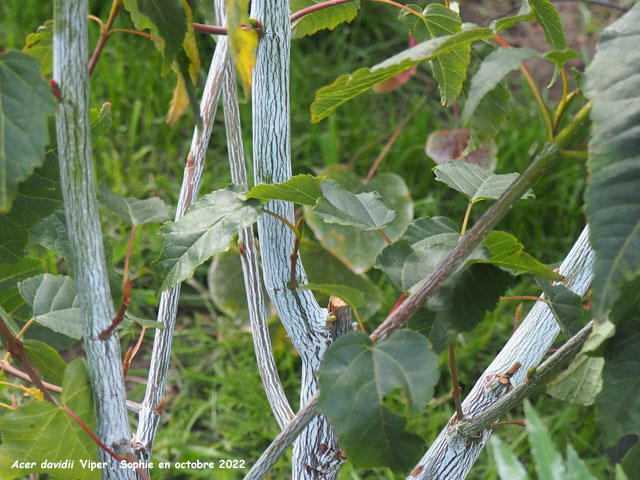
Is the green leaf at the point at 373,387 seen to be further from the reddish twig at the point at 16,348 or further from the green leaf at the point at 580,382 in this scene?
the reddish twig at the point at 16,348

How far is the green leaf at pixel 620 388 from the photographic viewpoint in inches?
20.9

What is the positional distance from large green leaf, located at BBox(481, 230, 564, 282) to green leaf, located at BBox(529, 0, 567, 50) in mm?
183

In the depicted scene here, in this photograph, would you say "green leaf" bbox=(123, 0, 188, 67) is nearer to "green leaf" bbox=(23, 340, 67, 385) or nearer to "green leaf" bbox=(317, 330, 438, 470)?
"green leaf" bbox=(317, 330, 438, 470)

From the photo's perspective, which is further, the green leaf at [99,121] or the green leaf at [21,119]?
the green leaf at [99,121]

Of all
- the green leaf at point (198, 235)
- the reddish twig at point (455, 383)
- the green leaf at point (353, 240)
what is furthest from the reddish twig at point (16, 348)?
the green leaf at point (353, 240)

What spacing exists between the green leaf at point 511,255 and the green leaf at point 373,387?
0.10 m

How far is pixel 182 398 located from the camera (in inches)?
66.6

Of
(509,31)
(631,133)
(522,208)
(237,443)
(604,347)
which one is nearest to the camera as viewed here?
(631,133)

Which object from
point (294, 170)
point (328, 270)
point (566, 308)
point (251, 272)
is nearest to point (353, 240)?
point (328, 270)

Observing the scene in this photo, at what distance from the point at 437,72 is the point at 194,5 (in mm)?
1858

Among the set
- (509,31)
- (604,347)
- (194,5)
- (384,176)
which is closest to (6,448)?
(604,347)

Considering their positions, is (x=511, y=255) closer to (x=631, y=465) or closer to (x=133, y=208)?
(x=631, y=465)

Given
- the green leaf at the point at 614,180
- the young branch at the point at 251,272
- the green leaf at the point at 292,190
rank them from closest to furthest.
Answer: the green leaf at the point at 614,180
the green leaf at the point at 292,190
the young branch at the point at 251,272

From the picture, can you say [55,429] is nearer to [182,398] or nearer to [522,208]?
[182,398]
